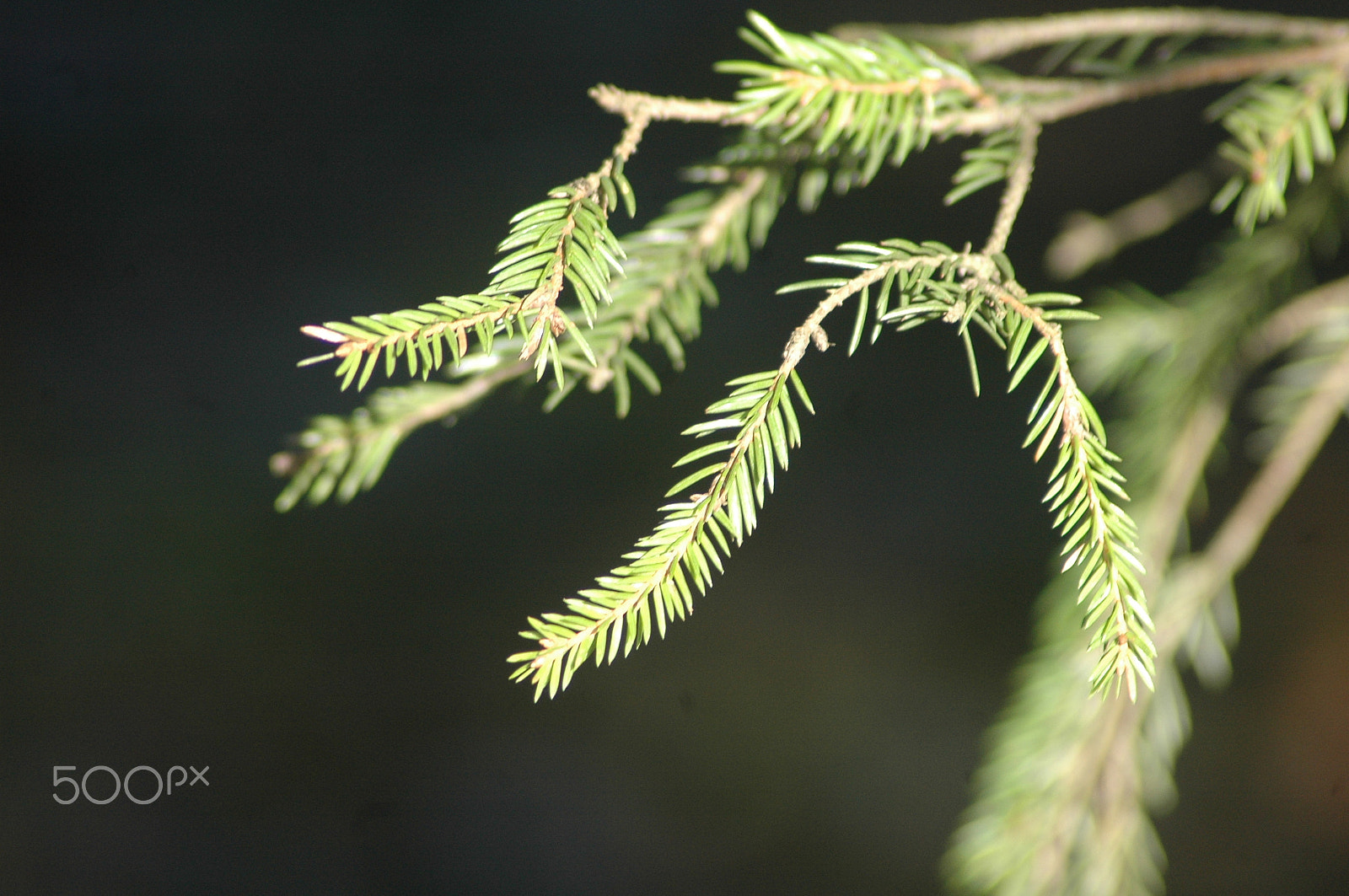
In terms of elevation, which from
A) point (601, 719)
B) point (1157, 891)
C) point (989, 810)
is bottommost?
point (1157, 891)

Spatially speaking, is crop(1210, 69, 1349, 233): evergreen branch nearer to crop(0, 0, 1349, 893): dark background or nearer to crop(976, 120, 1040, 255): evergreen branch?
crop(976, 120, 1040, 255): evergreen branch

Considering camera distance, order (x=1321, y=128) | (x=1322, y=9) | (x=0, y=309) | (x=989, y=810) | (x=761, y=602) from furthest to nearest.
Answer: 1. (x=761, y=602)
2. (x=0, y=309)
3. (x=1322, y=9)
4. (x=989, y=810)
5. (x=1321, y=128)

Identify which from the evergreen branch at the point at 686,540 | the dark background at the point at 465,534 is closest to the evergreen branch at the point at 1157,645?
the evergreen branch at the point at 686,540

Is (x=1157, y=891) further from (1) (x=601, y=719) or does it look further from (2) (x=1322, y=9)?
(2) (x=1322, y=9)

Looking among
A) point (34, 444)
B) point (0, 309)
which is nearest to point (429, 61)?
point (0, 309)

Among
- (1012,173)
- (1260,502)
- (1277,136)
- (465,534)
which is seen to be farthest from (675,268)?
(465,534)

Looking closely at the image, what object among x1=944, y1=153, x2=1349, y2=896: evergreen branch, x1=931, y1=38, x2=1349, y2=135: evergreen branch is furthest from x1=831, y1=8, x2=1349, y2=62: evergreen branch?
x1=944, y1=153, x2=1349, y2=896: evergreen branch
